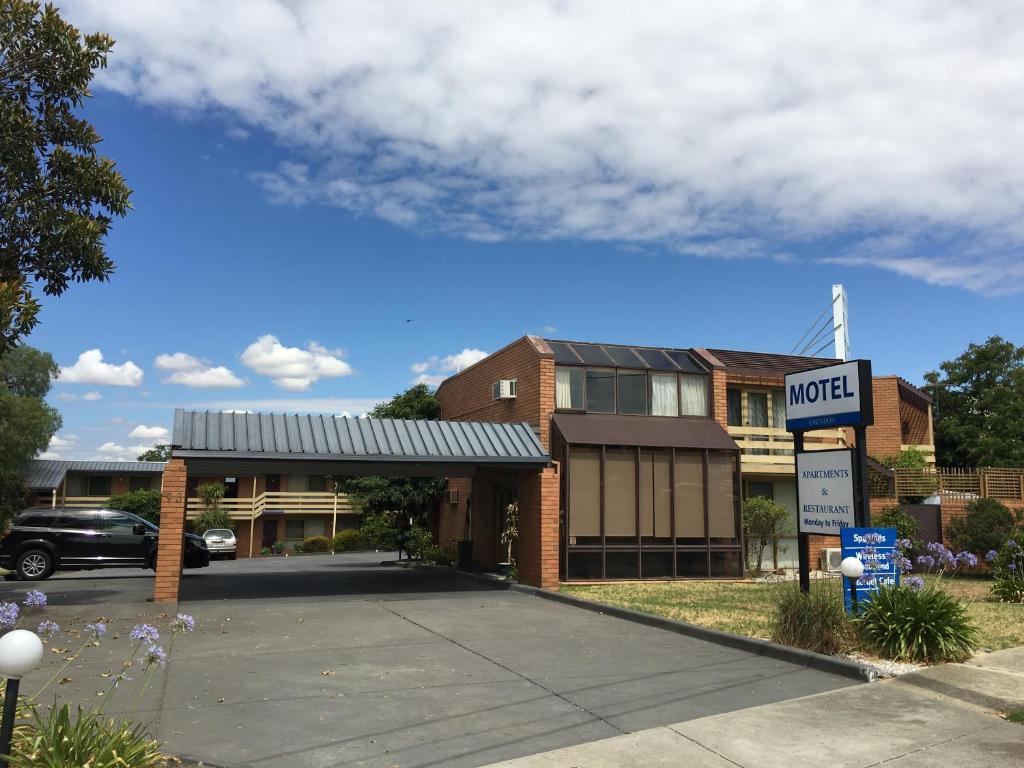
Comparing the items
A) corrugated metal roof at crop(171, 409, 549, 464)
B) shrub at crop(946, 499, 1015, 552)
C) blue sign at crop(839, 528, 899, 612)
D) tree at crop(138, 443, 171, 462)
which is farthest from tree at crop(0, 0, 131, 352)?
tree at crop(138, 443, 171, 462)

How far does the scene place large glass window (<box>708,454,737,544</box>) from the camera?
59.8 ft

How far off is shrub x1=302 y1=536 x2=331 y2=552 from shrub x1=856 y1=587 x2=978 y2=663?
3709 cm

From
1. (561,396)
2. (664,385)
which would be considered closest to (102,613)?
(561,396)

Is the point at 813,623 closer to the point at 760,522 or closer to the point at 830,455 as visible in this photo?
the point at 830,455

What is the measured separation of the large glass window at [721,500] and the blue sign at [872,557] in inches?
339

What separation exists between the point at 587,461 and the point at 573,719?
11015 millimetres

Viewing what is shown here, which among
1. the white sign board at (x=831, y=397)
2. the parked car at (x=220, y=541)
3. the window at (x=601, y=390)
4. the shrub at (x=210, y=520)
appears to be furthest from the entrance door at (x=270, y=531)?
the white sign board at (x=831, y=397)

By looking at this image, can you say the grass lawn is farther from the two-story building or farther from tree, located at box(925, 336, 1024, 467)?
tree, located at box(925, 336, 1024, 467)

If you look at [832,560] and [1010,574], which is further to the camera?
[832,560]

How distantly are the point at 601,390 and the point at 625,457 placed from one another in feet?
5.95

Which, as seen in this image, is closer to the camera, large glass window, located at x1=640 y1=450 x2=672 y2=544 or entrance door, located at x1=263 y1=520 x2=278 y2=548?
large glass window, located at x1=640 y1=450 x2=672 y2=544

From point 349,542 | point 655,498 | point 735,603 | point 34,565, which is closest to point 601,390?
point 655,498

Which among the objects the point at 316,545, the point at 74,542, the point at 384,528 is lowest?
the point at 316,545

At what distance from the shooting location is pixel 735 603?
13.6 m
